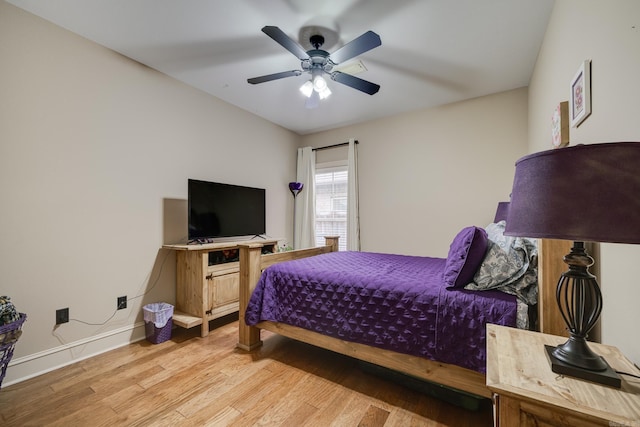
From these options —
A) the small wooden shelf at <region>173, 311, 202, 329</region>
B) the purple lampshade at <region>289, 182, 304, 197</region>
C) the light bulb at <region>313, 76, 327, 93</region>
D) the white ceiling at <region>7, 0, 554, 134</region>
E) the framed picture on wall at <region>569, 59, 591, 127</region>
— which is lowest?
the small wooden shelf at <region>173, 311, 202, 329</region>

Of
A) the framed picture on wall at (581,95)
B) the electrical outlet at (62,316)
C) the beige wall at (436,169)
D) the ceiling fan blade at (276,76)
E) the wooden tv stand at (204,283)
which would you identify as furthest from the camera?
the beige wall at (436,169)

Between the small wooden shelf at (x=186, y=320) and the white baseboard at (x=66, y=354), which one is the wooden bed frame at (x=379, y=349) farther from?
the white baseboard at (x=66, y=354)

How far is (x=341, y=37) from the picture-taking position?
223 centimetres

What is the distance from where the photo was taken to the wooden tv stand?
2.63 metres

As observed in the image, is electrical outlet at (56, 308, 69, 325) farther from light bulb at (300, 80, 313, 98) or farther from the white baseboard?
light bulb at (300, 80, 313, 98)

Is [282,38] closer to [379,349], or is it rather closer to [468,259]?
[468,259]

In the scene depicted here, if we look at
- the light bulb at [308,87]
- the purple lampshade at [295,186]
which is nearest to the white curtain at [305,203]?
the purple lampshade at [295,186]

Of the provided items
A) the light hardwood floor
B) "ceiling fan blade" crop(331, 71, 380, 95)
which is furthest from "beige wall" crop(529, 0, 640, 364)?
A: "ceiling fan blade" crop(331, 71, 380, 95)

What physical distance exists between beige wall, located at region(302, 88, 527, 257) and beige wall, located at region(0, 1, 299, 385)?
2.42 m

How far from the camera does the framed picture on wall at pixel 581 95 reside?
1.25 m

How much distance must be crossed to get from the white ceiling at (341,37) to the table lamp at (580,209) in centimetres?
178

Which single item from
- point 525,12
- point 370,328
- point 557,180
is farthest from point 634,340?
point 525,12

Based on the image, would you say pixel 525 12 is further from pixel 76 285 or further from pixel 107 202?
pixel 76 285

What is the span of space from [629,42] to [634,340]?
1.01 meters
